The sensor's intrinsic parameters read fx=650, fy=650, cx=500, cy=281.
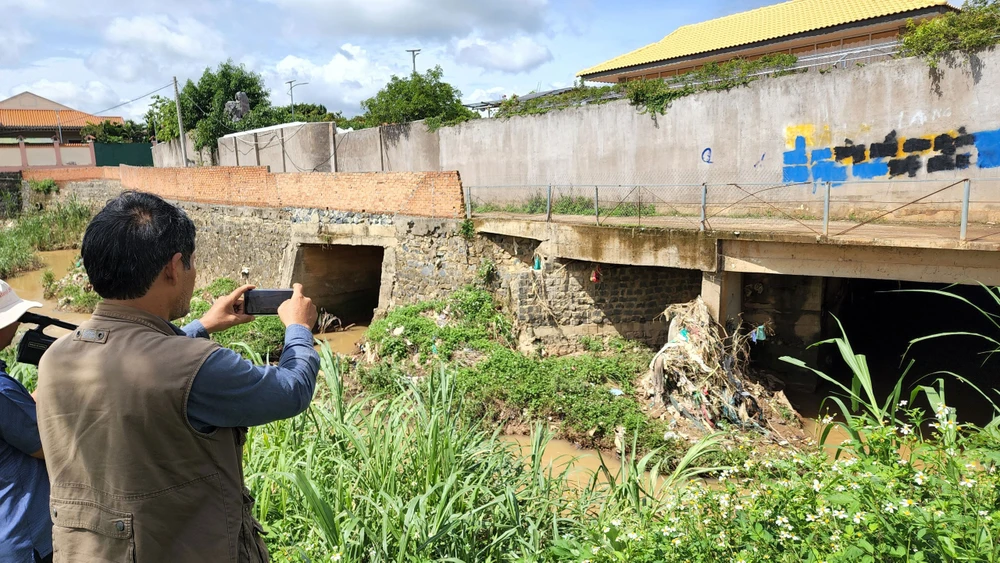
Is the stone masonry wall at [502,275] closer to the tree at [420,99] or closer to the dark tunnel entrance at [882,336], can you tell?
the dark tunnel entrance at [882,336]

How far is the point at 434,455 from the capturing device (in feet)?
10.9

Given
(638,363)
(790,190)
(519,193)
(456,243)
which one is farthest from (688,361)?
(519,193)

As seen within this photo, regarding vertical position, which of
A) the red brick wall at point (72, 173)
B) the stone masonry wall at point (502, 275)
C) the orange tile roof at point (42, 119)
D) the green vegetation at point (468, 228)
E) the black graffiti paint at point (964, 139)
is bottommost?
the stone masonry wall at point (502, 275)

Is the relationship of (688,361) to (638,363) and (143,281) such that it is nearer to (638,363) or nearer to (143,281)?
(638,363)

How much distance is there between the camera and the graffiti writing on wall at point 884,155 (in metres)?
8.50

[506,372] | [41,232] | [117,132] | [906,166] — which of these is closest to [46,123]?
[117,132]

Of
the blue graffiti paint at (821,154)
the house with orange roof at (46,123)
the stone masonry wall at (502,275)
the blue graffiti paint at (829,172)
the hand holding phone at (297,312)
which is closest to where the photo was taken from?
the hand holding phone at (297,312)

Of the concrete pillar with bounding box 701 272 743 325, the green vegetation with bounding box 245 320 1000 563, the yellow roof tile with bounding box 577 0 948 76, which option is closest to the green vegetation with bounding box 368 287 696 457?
the concrete pillar with bounding box 701 272 743 325

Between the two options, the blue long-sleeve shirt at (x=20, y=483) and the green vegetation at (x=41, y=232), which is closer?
the blue long-sleeve shirt at (x=20, y=483)

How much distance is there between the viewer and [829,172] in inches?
391

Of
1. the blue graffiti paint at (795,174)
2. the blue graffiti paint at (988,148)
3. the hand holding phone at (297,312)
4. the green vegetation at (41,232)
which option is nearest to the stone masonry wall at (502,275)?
the blue graffiti paint at (795,174)

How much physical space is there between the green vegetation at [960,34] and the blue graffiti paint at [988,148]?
1.11 m

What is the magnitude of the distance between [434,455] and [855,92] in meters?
9.16

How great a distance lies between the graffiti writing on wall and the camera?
335 inches
